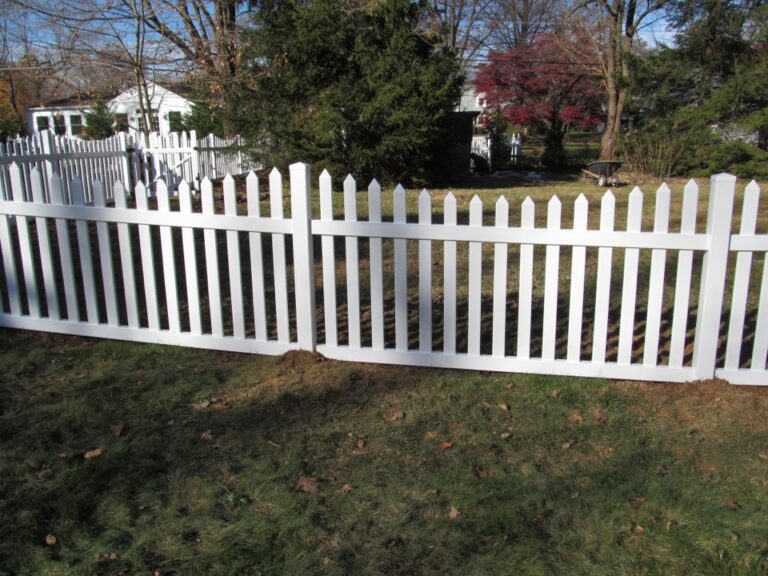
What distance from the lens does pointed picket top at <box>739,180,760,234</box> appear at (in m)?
3.60

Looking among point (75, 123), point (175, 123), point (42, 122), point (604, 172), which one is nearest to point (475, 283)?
point (604, 172)

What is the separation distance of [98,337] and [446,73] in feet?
39.4

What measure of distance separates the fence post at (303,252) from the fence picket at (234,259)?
374 mm

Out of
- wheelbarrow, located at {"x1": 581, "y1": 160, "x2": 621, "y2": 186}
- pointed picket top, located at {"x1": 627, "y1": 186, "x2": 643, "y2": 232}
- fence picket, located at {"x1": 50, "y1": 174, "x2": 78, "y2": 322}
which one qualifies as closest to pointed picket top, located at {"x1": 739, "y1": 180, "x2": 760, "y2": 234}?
pointed picket top, located at {"x1": 627, "y1": 186, "x2": 643, "y2": 232}

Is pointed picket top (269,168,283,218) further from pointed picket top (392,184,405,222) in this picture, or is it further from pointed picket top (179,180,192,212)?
pointed picket top (392,184,405,222)

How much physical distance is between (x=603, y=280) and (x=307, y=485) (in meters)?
2.07

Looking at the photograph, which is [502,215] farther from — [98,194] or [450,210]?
[98,194]

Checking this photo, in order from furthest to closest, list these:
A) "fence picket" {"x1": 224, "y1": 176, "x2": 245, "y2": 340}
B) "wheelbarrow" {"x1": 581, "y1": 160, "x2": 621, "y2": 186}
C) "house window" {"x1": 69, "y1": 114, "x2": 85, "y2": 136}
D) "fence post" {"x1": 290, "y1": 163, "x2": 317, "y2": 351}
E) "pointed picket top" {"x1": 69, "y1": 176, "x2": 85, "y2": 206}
→ "house window" {"x1": 69, "y1": 114, "x2": 85, "y2": 136}
"wheelbarrow" {"x1": 581, "y1": 160, "x2": 621, "y2": 186}
"pointed picket top" {"x1": 69, "y1": 176, "x2": 85, "y2": 206}
"fence picket" {"x1": 224, "y1": 176, "x2": 245, "y2": 340}
"fence post" {"x1": 290, "y1": 163, "x2": 317, "y2": 351}

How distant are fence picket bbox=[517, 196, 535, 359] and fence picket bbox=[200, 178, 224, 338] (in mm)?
1916

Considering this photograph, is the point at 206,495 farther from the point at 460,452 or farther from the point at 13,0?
the point at 13,0

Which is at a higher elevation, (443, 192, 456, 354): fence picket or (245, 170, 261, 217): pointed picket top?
(245, 170, 261, 217): pointed picket top

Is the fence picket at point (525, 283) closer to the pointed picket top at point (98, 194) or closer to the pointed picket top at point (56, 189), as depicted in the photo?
the pointed picket top at point (98, 194)

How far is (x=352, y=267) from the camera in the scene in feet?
13.6

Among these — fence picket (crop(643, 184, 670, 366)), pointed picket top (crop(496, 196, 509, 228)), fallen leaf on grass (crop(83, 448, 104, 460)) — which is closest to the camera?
fallen leaf on grass (crop(83, 448, 104, 460))
